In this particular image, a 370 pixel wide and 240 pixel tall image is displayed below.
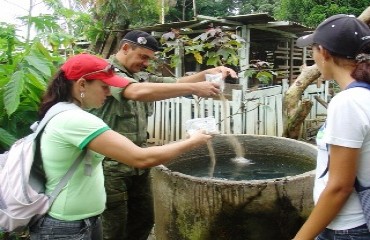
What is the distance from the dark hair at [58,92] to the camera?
200 cm

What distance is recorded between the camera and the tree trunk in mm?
6461

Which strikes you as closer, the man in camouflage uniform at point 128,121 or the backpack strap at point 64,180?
the backpack strap at point 64,180

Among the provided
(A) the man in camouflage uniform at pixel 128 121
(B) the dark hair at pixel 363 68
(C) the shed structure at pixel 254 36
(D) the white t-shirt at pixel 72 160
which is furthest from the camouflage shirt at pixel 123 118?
(C) the shed structure at pixel 254 36

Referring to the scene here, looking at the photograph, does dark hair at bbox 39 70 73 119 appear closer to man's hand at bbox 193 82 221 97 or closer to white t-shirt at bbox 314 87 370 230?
man's hand at bbox 193 82 221 97

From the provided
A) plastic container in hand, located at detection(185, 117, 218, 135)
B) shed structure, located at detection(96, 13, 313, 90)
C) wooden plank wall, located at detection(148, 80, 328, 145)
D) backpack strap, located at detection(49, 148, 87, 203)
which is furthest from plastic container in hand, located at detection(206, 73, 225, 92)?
shed structure, located at detection(96, 13, 313, 90)

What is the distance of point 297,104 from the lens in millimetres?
6980

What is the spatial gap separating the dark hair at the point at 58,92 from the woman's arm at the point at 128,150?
0.37m

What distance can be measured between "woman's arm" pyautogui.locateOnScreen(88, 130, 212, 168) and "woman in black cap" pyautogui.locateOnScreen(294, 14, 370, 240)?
2.46 ft

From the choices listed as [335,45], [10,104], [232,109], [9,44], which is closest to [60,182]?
[10,104]

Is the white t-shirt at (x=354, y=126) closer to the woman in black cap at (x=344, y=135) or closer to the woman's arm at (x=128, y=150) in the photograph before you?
the woman in black cap at (x=344, y=135)

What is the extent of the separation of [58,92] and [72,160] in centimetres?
37

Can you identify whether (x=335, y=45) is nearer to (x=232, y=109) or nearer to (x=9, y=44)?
(x=9, y=44)

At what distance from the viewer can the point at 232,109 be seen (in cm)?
771

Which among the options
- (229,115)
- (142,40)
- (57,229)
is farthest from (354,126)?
(229,115)
